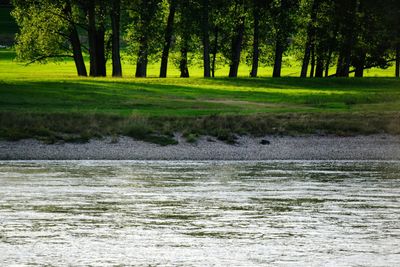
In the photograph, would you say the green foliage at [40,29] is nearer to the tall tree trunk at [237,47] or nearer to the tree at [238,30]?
the tree at [238,30]

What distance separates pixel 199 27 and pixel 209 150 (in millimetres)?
32645

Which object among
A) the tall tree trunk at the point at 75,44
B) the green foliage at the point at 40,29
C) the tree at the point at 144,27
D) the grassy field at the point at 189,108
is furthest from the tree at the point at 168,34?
the grassy field at the point at 189,108

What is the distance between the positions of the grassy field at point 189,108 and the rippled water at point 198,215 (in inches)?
233

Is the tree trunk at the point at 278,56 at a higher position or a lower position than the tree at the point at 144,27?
lower

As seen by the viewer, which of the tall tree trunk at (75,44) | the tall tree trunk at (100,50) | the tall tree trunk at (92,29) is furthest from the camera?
the tall tree trunk at (75,44)

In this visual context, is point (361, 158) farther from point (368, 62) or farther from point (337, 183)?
point (368, 62)

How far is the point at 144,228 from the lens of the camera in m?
20.5

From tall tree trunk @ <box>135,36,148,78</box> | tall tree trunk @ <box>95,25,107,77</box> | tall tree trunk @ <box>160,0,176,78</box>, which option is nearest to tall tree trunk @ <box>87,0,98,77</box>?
tall tree trunk @ <box>95,25,107,77</box>

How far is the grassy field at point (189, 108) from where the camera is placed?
128 ft

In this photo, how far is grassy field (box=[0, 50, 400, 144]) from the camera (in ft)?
128

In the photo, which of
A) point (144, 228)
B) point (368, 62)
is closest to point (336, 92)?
point (368, 62)

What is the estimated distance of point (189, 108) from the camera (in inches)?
1800

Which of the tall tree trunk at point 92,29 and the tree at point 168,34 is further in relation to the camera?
the tree at point 168,34

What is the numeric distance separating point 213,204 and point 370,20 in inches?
2006
